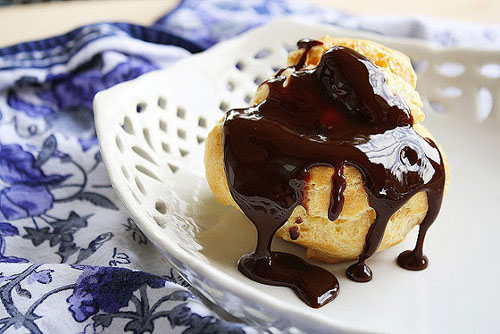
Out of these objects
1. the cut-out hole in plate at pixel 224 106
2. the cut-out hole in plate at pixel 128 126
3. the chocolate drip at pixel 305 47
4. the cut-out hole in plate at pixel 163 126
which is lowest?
the cut-out hole in plate at pixel 224 106

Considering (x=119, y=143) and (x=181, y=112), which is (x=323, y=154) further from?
(x=181, y=112)

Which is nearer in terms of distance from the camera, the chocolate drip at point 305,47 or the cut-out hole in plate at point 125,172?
the cut-out hole in plate at point 125,172

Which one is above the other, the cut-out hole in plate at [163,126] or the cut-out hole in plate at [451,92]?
the cut-out hole in plate at [451,92]

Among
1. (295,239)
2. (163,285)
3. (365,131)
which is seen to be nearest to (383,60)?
(365,131)

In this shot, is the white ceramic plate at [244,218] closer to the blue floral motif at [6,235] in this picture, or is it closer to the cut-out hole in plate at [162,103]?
the cut-out hole in plate at [162,103]

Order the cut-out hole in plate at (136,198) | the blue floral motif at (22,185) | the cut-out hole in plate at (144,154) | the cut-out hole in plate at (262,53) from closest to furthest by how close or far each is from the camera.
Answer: the cut-out hole in plate at (136,198), the cut-out hole in plate at (144,154), the blue floral motif at (22,185), the cut-out hole in plate at (262,53)

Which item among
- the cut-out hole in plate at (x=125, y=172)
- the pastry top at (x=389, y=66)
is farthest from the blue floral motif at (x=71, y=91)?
the pastry top at (x=389, y=66)

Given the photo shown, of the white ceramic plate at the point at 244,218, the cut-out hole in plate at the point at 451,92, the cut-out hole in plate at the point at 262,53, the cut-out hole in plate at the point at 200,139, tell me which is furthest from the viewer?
the cut-out hole in plate at the point at 262,53

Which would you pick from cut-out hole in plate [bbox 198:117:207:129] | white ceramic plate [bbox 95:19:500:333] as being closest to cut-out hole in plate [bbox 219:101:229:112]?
white ceramic plate [bbox 95:19:500:333]
